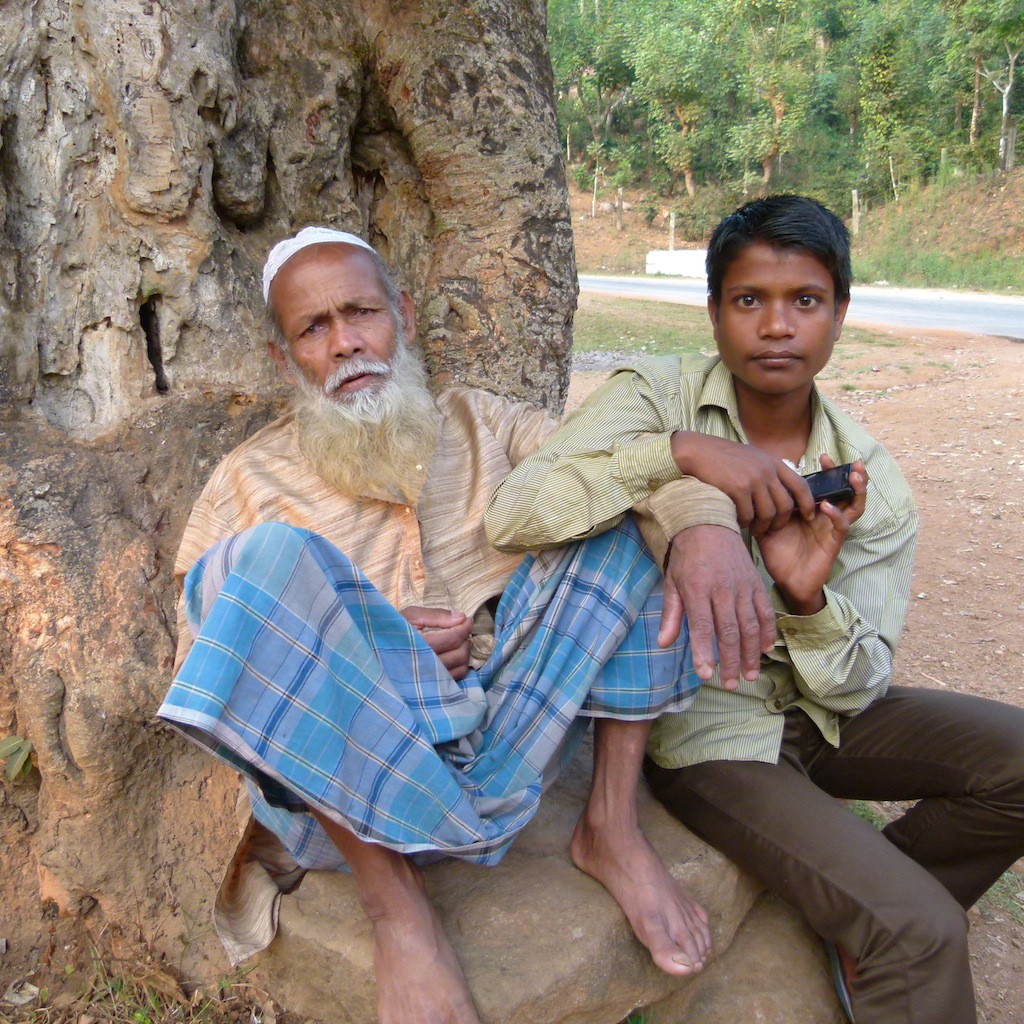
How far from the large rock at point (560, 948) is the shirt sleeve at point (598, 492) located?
737mm

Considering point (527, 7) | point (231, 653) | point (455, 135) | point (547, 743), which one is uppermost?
point (527, 7)

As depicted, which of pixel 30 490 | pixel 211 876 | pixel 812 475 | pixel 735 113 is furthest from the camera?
pixel 735 113

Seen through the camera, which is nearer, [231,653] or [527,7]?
[231,653]

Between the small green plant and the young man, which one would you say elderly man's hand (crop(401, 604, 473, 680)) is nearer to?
the young man

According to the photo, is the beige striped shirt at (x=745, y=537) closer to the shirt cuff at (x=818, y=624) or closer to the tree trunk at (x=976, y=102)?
the shirt cuff at (x=818, y=624)

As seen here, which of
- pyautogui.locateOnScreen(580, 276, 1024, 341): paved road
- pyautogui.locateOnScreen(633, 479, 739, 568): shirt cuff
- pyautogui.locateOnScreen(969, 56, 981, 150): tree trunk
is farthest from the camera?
pyautogui.locateOnScreen(969, 56, 981, 150): tree trunk

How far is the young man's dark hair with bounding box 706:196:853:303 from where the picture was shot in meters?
2.14

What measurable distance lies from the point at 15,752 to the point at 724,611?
1.89 m

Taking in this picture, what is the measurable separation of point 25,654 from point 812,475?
2.00m

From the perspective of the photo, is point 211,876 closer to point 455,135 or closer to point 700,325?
point 455,135

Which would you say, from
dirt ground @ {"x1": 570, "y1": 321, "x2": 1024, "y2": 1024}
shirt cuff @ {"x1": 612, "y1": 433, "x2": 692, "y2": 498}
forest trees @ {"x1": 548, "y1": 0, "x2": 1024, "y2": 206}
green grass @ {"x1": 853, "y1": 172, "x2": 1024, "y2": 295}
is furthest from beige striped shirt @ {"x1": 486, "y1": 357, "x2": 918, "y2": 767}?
forest trees @ {"x1": 548, "y1": 0, "x2": 1024, "y2": 206}

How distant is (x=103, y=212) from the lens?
2.54m

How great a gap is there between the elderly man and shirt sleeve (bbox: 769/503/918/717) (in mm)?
278

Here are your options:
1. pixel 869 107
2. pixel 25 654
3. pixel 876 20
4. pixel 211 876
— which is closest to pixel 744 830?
pixel 211 876
